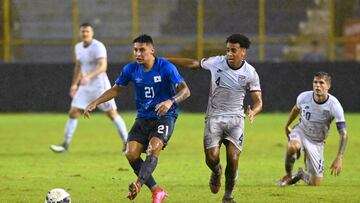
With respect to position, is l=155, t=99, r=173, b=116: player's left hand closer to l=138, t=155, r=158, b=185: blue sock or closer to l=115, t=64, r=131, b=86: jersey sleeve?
l=138, t=155, r=158, b=185: blue sock

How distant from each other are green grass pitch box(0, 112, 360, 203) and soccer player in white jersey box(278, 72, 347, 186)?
25 centimetres

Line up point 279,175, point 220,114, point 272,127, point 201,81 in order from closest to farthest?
1. point 220,114
2. point 279,175
3. point 272,127
4. point 201,81

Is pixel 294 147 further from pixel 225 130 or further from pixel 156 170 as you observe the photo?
pixel 156 170

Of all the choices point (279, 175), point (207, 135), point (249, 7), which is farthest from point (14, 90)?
point (207, 135)

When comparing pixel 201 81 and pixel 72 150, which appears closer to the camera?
pixel 72 150

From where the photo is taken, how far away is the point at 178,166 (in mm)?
15906

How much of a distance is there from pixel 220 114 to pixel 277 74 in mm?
18248

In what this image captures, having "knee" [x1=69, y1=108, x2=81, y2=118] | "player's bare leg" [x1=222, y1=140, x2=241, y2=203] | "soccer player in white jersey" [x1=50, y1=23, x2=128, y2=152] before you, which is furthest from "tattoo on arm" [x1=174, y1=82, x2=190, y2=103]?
"knee" [x1=69, y1=108, x2=81, y2=118]

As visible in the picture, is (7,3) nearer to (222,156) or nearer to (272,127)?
(272,127)

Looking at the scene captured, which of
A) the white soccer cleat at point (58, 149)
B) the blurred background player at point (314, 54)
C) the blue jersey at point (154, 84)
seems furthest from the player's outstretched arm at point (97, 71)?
the blurred background player at point (314, 54)

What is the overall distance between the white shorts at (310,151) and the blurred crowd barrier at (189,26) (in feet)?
58.5

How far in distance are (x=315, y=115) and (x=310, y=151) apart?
475mm

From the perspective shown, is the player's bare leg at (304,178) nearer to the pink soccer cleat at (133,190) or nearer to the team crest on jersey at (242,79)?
the team crest on jersey at (242,79)

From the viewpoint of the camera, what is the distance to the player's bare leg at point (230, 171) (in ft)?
37.5
